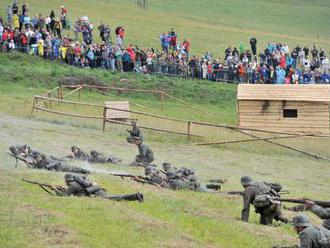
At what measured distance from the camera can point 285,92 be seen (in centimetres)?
4781

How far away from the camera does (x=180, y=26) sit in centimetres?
7675

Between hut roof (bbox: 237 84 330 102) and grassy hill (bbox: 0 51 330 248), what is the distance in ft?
10.6

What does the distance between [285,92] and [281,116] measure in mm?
1252

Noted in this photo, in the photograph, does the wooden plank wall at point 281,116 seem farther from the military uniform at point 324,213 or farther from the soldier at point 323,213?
the military uniform at point 324,213

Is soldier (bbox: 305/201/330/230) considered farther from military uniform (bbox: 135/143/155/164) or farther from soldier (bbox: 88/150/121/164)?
soldier (bbox: 88/150/121/164)

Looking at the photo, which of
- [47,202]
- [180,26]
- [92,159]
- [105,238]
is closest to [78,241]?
[105,238]

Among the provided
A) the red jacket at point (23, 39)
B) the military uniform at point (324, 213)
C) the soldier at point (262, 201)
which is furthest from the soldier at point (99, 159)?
the red jacket at point (23, 39)

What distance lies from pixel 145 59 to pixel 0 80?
366 inches

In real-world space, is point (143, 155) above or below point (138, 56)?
below

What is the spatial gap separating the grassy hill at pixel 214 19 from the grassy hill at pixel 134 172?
423 inches

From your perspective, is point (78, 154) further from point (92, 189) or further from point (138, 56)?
point (138, 56)

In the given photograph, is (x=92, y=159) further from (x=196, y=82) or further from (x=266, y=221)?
(x=196, y=82)

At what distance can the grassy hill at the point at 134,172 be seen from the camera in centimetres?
2217

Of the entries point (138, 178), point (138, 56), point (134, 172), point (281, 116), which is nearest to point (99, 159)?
point (134, 172)
